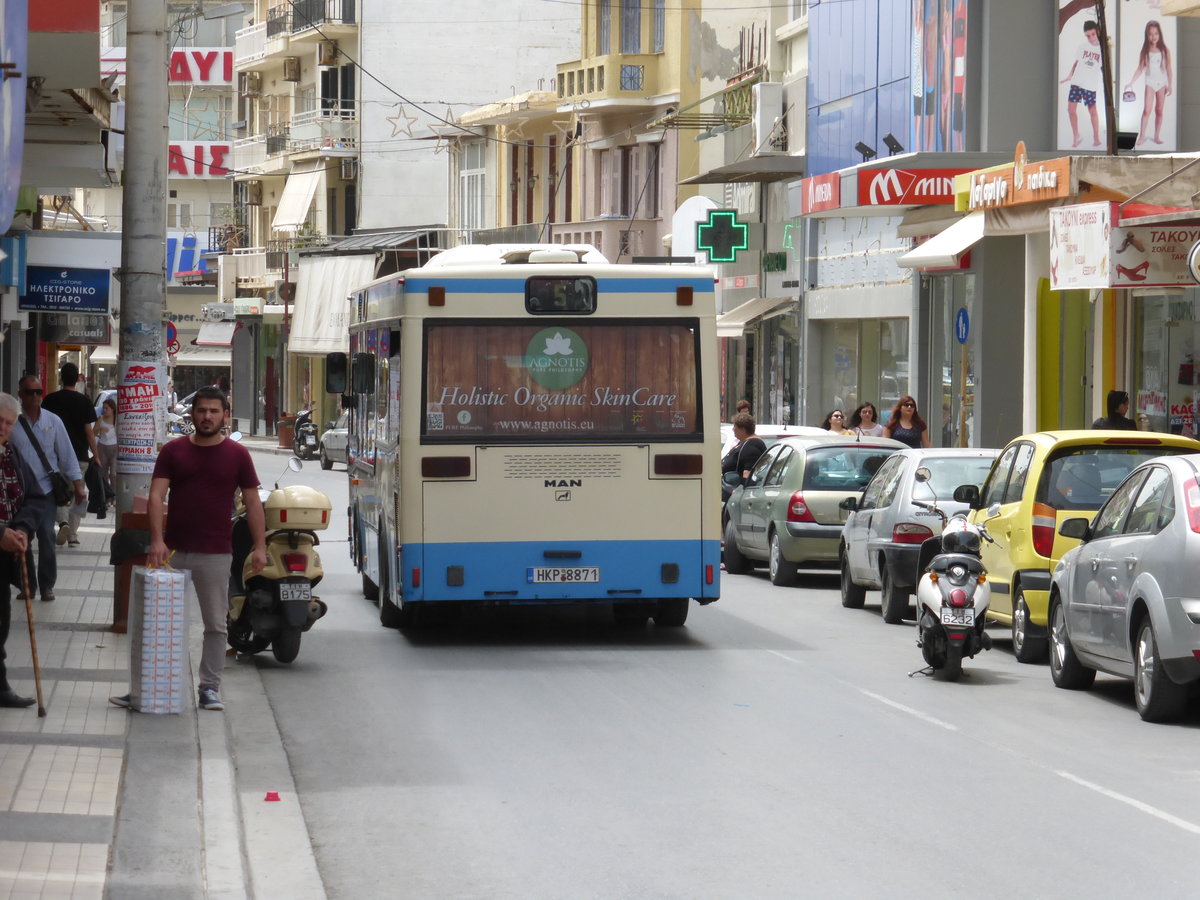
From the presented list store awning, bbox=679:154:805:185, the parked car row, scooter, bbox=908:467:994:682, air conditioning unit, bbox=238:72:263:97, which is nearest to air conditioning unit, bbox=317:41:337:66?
air conditioning unit, bbox=238:72:263:97

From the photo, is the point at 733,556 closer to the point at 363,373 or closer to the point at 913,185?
the point at 913,185

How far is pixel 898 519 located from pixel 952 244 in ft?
31.1

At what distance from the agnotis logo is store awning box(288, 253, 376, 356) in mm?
36690

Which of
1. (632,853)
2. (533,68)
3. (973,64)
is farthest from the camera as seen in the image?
(533,68)

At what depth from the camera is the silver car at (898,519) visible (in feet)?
59.0

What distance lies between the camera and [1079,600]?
13.3 m

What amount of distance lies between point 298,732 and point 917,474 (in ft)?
20.3

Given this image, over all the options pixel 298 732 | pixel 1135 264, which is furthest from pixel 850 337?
pixel 298 732

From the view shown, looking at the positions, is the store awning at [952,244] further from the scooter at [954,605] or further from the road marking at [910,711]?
the road marking at [910,711]

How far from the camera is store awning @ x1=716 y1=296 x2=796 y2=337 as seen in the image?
43844 mm

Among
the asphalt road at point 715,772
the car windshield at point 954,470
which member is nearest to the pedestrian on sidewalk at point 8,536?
the asphalt road at point 715,772

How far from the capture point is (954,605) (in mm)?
13797

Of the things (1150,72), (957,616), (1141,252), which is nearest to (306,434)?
(1150,72)

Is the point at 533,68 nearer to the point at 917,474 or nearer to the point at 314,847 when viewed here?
the point at 917,474
